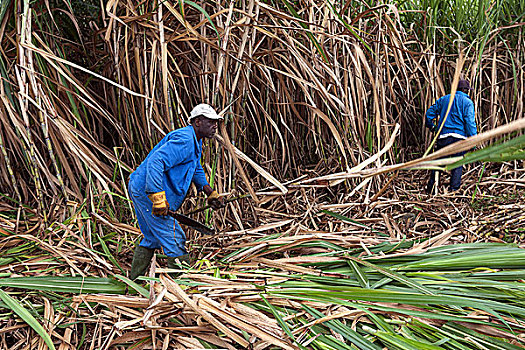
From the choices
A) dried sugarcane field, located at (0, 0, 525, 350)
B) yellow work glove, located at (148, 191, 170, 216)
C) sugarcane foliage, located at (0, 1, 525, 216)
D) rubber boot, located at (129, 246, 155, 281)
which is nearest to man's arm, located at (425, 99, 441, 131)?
dried sugarcane field, located at (0, 0, 525, 350)

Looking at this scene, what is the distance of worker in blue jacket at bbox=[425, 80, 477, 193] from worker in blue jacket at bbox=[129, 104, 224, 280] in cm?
246

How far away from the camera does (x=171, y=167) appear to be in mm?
2488

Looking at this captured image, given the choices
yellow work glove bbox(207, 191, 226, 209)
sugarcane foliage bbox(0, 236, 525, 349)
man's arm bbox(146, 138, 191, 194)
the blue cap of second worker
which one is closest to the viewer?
sugarcane foliage bbox(0, 236, 525, 349)

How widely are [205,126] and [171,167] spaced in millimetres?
337

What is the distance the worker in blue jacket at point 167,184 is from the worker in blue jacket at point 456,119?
2456 mm

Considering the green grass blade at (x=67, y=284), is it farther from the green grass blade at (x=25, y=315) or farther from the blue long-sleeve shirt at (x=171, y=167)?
the blue long-sleeve shirt at (x=171, y=167)

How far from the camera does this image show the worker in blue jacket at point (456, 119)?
3.88m

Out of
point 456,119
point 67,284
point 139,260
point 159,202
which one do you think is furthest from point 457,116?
point 67,284

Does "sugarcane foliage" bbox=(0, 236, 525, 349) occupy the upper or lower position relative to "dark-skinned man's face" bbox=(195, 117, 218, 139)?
lower

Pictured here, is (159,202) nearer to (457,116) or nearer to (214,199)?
(214,199)

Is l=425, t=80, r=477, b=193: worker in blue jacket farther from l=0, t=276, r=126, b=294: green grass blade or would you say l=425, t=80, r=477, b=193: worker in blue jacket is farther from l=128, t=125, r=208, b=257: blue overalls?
l=0, t=276, r=126, b=294: green grass blade

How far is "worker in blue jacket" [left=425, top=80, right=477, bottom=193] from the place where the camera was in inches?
153

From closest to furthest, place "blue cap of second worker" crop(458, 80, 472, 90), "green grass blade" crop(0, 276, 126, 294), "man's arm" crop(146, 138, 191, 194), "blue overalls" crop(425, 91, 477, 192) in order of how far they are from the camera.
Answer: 1. "green grass blade" crop(0, 276, 126, 294)
2. "man's arm" crop(146, 138, 191, 194)
3. "blue overalls" crop(425, 91, 477, 192)
4. "blue cap of second worker" crop(458, 80, 472, 90)

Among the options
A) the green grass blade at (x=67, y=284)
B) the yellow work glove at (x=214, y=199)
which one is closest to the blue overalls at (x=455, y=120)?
the yellow work glove at (x=214, y=199)
